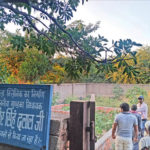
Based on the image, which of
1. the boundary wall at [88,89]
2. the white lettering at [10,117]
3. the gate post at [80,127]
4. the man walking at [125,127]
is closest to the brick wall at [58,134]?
the gate post at [80,127]

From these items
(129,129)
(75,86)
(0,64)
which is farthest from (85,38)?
(75,86)

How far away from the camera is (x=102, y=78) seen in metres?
18.8

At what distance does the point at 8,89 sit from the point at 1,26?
1043 mm

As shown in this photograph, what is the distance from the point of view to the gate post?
1.49m

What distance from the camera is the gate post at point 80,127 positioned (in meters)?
1.49

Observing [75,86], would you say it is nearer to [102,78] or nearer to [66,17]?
[102,78]

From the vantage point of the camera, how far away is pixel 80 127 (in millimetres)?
1483

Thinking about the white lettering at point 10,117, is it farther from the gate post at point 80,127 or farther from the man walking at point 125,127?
the man walking at point 125,127

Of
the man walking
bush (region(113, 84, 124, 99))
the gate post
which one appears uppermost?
bush (region(113, 84, 124, 99))

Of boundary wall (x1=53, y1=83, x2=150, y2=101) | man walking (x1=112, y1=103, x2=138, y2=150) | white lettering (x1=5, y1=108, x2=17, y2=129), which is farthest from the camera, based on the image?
boundary wall (x1=53, y1=83, x2=150, y2=101)

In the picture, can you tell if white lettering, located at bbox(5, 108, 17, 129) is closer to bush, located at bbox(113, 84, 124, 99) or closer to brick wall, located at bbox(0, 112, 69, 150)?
brick wall, located at bbox(0, 112, 69, 150)

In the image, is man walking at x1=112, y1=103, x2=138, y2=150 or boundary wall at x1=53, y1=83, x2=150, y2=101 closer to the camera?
man walking at x1=112, y1=103, x2=138, y2=150

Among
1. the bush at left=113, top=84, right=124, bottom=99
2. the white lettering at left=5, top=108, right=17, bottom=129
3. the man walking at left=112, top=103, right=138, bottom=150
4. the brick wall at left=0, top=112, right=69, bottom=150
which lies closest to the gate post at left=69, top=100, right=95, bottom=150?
the brick wall at left=0, top=112, right=69, bottom=150

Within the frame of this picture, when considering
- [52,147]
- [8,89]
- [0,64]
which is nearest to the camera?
[52,147]
